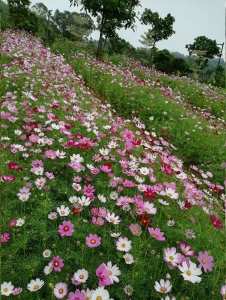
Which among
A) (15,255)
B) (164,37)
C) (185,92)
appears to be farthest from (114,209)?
(164,37)

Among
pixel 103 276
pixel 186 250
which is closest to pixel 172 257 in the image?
pixel 186 250

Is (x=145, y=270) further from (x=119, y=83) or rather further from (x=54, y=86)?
(x=119, y=83)

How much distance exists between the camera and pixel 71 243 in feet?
5.64

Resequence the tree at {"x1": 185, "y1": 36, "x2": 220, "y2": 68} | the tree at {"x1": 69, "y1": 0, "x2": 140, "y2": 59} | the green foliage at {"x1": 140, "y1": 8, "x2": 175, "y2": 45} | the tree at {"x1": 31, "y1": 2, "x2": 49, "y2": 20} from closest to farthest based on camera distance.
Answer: the tree at {"x1": 69, "y1": 0, "x2": 140, "y2": 59} → the green foliage at {"x1": 140, "y1": 8, "x2": 175, "y2": 45} → the tree at {"x1": 31, "y1": 2, "x2": 49, "y2": 20} → the tree at {"x1": 185, "y1": 36, "x2": 220, "y2": 68}

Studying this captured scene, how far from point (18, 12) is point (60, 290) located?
17.4 m

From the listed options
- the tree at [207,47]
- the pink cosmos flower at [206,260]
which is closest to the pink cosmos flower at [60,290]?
the pink cosmos flower at [206,260]

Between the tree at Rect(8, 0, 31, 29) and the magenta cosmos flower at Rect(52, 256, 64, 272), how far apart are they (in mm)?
16238

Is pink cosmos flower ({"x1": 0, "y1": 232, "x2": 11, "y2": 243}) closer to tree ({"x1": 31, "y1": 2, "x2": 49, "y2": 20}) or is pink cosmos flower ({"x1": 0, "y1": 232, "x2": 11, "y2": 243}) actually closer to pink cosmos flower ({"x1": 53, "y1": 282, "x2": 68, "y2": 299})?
pink cosmos flower ({"x1": 53, "y1": 282, "x2": 68, "y2": 299})

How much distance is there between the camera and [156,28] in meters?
22.1

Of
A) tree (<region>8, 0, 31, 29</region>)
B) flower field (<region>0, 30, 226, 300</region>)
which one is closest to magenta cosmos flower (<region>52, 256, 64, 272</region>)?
flower field (<region>0, 30, 226, 300</region>)

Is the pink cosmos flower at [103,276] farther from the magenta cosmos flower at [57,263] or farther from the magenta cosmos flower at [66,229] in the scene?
the magenta cosmos flower at [66,229]

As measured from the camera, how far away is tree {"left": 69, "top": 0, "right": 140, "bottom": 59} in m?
11.2

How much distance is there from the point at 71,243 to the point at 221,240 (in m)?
1.20

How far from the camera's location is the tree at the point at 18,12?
48.4ft
